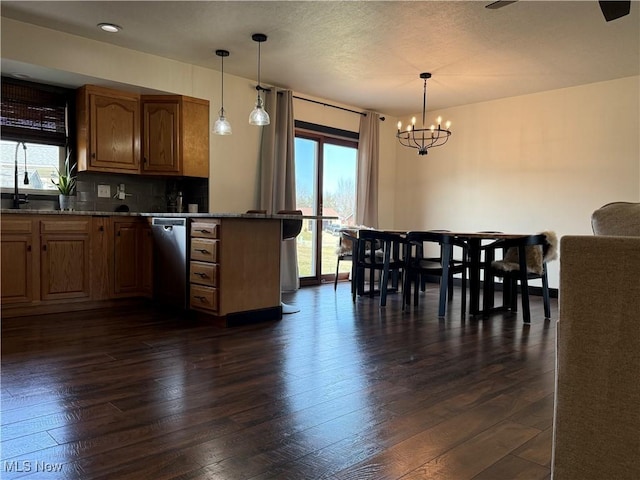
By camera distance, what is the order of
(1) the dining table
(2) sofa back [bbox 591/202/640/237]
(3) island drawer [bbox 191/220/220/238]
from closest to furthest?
(2) sofa back [bbox 591/202/640/237]
(3) island drawer [bbox 191/220/220/238]
(1) the dining table

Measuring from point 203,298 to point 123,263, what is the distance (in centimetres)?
125

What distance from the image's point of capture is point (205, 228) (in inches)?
143

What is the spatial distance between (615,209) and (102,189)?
4.79m

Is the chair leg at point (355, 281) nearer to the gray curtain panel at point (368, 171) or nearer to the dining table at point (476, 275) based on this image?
the dining table at point (476, 275)

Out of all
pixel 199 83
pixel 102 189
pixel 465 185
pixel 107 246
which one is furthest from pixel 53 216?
pixel 465 185

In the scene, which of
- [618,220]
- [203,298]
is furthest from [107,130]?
Answer: [618,220]

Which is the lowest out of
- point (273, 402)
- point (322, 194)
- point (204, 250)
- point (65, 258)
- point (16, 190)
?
point (273, 402)

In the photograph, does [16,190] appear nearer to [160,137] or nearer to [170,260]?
[160,137]

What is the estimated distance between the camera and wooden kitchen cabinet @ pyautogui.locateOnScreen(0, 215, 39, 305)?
375 cm

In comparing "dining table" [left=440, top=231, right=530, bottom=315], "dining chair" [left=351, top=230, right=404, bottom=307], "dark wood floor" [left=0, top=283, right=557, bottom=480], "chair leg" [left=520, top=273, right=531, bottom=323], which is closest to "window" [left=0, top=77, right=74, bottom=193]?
"dark wood floor" [left=0, top=283, right=557, bottom=480]

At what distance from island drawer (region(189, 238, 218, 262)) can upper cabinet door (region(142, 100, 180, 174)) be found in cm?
149

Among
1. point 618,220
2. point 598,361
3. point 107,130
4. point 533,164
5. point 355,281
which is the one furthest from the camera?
point 533,164

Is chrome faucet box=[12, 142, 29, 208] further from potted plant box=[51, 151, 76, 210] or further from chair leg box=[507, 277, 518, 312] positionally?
chair leg box=[507, 277, 518, 312]

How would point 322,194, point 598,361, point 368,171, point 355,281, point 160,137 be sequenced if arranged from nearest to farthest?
point 598,361
point 160,137
point 355,281
point 322,194
point 368,171
